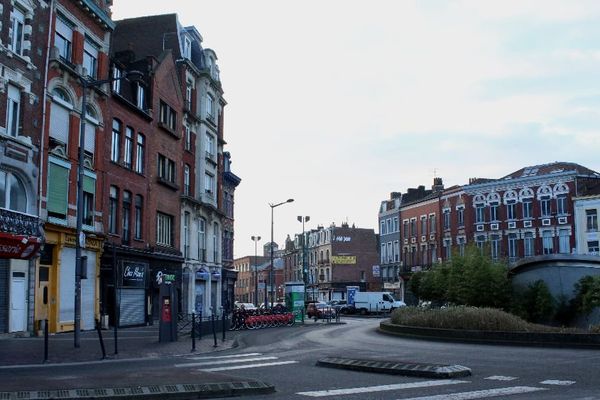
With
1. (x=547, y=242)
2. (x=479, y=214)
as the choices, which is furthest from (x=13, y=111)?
(x=479, y=214)

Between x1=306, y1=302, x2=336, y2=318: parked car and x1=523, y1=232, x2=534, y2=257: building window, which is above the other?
x1=523, y1=232, x2=534, y2=257: building window

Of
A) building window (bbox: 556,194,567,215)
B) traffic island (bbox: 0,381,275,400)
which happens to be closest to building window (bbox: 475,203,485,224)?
Result: building window (bbox: 556,194,567,215)

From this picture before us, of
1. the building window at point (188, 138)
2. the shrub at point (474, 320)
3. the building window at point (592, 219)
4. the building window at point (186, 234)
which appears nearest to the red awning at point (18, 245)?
the shrub at point (474, 320)

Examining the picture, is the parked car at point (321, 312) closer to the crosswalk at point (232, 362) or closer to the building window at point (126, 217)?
the building window at point (126, 217)

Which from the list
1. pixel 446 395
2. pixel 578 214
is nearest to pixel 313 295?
pixel 578 214

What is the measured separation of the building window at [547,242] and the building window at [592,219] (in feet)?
11.9

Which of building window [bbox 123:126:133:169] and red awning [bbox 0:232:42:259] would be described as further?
building window [bbox 123:126:133:169]

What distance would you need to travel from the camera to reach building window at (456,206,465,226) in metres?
66.7

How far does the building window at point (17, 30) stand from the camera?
25.9 meters

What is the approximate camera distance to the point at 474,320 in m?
24.3

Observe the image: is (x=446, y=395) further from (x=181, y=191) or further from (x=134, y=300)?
(x=181, y=191)

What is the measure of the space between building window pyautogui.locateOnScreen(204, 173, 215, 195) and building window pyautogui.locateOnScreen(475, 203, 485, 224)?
27.4m

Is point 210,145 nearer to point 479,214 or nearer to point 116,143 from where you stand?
point 116,143

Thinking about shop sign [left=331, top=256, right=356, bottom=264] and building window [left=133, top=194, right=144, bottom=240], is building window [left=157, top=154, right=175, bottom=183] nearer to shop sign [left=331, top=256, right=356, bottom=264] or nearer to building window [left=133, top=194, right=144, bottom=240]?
building window [left=133, top=194, right=144, bottom=240]
